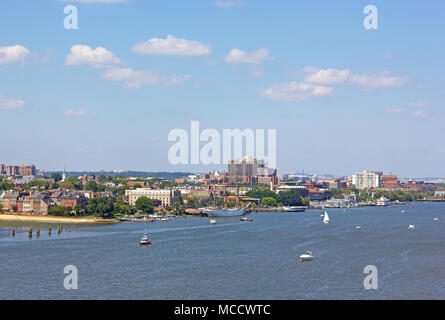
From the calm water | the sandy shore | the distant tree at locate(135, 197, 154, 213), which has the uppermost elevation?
the distant tree at locate(135, 197, 154, 213)

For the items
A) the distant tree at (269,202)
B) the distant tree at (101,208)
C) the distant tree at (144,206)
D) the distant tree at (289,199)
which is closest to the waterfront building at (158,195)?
the distant tree at (144,206)

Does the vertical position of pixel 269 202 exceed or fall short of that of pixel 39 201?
it falls short

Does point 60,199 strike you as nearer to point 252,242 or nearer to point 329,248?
point 252,242

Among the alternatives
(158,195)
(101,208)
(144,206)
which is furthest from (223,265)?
(158,195)

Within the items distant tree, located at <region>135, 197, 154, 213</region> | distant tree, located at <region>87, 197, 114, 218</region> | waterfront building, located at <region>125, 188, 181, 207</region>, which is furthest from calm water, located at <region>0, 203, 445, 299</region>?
waterfront building, located at <region>125, 188, 181, 207</region>

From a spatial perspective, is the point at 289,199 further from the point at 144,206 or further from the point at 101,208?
the point at 101,208

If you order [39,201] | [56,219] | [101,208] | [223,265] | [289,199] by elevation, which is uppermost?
[39,201]

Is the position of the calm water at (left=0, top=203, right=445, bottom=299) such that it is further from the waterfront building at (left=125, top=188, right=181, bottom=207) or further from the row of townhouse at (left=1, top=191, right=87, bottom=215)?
the waterfront building at (left=125, top=188, right=181, bottom=207)

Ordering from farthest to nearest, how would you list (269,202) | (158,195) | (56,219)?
(269,202) < (158,195) < (56,219)

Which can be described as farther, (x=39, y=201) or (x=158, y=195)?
(x=158, y=195)
